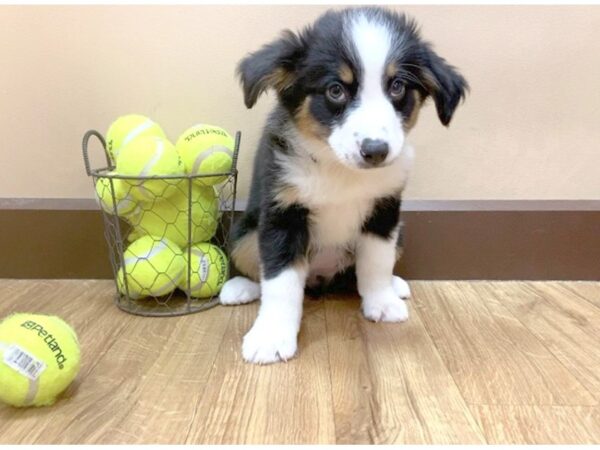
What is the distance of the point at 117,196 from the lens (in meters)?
1.60

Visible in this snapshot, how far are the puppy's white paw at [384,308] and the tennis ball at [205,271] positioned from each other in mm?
459

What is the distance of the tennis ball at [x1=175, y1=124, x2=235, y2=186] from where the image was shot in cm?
161

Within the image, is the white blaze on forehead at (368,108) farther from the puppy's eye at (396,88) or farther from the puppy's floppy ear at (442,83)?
the puppy's floppy ear at (442,83)

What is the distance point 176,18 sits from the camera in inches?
70.1

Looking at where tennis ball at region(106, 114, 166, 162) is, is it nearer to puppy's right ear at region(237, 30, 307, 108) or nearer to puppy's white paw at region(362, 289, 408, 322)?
puppy's right ear at region(237, 30, 307, 108)

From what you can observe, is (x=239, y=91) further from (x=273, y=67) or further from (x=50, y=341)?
(x=50, y=341)

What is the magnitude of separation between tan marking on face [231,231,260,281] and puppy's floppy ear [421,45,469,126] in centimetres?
64

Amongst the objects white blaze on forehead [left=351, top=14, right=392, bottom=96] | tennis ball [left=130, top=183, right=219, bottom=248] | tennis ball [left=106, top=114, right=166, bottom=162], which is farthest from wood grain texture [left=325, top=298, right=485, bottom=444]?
tennis ball [left=106, top=114, right=166, bottom=162]

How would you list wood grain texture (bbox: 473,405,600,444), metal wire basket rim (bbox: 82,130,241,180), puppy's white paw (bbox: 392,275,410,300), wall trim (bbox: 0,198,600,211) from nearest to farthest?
wood grain texture (bbox: 473,405,600,444) < metal wire basket rim (bbox: 82,130,241,180) < puppy's white paw (bbox: 392,275,410,300) < wall trim (bbox: 0,198,600,211)

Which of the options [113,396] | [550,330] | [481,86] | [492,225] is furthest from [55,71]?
[550,330]

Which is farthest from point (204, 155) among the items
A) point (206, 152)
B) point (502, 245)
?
point (502, 245)

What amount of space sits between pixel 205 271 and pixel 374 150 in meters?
0.72

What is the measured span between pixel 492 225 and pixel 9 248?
1.61 meters

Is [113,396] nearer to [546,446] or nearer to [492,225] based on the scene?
[546,446]
